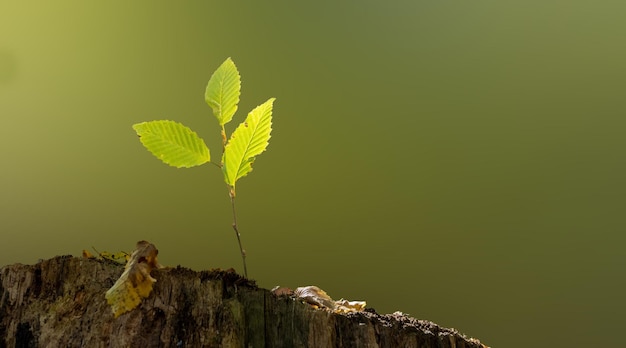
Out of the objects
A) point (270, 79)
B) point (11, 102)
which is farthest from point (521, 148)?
point (11, 102)

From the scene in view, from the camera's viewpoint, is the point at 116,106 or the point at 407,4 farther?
the point at 407,4

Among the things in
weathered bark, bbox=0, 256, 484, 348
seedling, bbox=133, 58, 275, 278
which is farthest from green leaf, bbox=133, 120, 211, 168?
weathered bark, bbox=0, 256, 484, 348

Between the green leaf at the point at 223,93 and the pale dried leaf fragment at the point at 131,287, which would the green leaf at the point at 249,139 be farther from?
the pale dried leaf fragment at the point at 131,287

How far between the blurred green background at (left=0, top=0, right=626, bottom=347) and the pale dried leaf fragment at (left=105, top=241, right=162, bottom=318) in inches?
32.9

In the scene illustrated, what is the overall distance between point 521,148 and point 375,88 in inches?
17.9

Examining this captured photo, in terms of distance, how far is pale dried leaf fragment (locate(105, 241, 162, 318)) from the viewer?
76 centimetres

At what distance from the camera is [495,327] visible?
163 centimetres

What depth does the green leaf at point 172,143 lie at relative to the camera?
3.17 feet

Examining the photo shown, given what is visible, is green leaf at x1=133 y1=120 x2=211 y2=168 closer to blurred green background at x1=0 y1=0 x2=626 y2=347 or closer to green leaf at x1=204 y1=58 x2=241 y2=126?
green leaf at x1=204 y1=58 x2=241 y2=126

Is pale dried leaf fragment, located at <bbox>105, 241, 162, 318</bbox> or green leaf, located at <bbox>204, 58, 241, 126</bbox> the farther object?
green leaf, located at <bbox>204, 58, 241, 126</bbox>

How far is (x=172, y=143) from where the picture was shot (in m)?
0.98

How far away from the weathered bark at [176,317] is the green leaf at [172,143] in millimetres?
227

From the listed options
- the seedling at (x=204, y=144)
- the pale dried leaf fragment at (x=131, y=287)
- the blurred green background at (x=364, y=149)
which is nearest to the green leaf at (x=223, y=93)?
the seedling at (x=204, y=144)

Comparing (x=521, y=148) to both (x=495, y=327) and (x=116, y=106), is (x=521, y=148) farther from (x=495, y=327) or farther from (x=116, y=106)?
(x=116, y=106)
